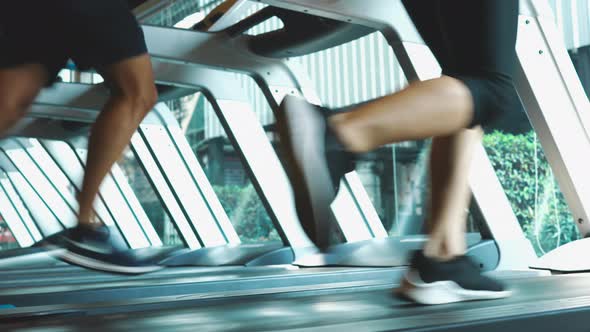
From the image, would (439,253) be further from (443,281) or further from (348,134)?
(348,134)

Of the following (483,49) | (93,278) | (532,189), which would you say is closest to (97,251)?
(483,49)

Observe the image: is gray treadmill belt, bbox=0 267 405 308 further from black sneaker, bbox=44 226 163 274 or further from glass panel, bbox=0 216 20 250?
glass panel, bbox=0 216 20 250

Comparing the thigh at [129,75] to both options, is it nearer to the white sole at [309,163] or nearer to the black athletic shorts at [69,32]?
the black athletic shorts at [69,32]

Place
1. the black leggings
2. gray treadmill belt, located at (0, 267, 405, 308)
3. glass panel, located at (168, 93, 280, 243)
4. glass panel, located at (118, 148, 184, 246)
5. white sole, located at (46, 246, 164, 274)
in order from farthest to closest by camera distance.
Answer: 1. glass panel, located at (118, 148, 184, 246)
2. glass panel, located at (168, 93, 280, 243)
3. gray treadmill belt, located at (0, 267, 405, 308)
4. white sole, located at (46, 246, 164, 274)
5. the black leggings

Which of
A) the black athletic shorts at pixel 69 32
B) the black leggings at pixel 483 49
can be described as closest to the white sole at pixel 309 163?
the black leggings at pixel 483 49

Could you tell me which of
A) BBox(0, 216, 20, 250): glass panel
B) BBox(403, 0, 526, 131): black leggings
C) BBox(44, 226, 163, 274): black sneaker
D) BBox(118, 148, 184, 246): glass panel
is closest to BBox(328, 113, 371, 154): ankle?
BBox(403, 0, 526, 131): black leggings

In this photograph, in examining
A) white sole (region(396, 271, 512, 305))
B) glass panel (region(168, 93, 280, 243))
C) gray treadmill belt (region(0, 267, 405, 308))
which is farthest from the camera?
glass panel (region(168, 93, 280, 243))

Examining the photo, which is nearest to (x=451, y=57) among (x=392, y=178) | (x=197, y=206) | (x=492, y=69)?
(x=492, y=69)

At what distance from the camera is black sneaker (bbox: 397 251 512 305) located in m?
1.37

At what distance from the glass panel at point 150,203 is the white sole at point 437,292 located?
600 cm

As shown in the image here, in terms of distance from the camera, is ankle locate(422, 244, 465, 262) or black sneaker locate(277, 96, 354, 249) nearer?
black sneaker locate(277, 96, 354, 249)

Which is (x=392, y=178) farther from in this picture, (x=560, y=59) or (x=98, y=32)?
(x=98, y=32)

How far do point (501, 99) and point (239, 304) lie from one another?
0.93 m

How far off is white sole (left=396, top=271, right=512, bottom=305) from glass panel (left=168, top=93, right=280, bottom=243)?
14.7ft
